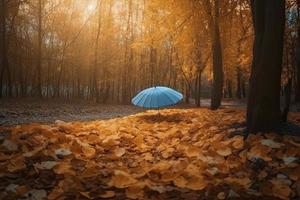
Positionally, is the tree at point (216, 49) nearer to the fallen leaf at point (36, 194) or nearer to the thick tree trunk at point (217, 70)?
the thick tree trunk at point (217, 70)

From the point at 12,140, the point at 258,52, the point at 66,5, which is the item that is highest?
the point at 66,5

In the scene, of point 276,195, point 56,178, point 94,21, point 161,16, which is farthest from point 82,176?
point 94,21

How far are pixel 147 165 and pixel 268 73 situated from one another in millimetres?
2613

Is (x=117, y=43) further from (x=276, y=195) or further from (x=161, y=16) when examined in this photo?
(x=276, y=195)

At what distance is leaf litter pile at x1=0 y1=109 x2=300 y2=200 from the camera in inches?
153

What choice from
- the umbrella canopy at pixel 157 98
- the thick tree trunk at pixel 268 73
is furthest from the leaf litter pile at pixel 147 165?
the umbrella canopy at pixel 157 98

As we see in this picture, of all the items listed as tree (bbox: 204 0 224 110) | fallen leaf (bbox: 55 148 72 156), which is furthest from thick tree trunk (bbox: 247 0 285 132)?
tree (bbox: 204 0 224 110)

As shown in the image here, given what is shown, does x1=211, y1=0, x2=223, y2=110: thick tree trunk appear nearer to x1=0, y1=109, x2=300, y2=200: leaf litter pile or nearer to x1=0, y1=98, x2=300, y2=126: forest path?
x1=0, y1=98, x2=300, y2=126: forest path

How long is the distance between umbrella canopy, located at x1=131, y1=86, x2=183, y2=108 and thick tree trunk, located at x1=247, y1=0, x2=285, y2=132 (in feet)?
14.4

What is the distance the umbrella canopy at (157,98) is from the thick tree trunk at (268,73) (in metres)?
4.39

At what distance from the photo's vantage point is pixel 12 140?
546 cm

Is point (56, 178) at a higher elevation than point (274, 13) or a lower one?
lower

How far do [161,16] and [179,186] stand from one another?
852 cm

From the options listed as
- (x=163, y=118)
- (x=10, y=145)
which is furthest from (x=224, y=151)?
(x=163, y=118)
